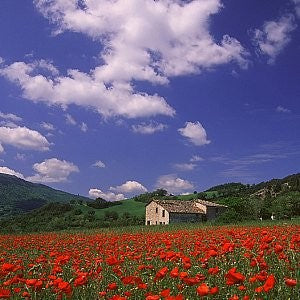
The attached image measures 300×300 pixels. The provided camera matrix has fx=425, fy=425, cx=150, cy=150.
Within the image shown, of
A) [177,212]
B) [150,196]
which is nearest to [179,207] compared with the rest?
[177,212]

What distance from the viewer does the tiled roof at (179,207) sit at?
7906 centimetres

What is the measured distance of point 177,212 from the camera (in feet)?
258

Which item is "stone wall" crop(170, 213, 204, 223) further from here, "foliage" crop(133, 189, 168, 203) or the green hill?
"foliage" crop(133, 189, 168, 203)

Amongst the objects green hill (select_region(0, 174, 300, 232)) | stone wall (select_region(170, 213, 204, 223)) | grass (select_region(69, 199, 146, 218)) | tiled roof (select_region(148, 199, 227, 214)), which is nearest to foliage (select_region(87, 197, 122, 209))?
green hill (select_region(0, 174, 300, 232))

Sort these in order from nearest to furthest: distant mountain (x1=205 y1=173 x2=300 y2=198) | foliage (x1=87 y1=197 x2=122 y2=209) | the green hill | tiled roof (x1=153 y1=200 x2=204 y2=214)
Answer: the green hill → tiled roof (x1=153 y1=200 x2=204 y2=214) → foliage (x1=87 y1=197 x2=122 y2=209) → distant mountain (x1=205 y1=173 x2=300 y2=198)

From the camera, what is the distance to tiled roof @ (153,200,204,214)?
259ft

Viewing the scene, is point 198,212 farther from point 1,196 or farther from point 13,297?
point 1,196

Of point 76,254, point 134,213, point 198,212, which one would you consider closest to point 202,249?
point 76,254

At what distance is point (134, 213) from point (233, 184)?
91.9 meters

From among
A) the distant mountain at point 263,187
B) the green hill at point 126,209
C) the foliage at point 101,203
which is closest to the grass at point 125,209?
the green hill at point 126,209

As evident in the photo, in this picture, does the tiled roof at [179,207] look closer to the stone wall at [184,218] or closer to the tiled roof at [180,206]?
the tiled roof at [180,206]

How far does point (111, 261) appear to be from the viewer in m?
5.08

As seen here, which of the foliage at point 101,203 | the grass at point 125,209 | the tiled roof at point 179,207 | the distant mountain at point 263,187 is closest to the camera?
the tiled roof at point 179,207

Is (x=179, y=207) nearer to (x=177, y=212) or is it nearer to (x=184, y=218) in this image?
(x=184, y=218)
